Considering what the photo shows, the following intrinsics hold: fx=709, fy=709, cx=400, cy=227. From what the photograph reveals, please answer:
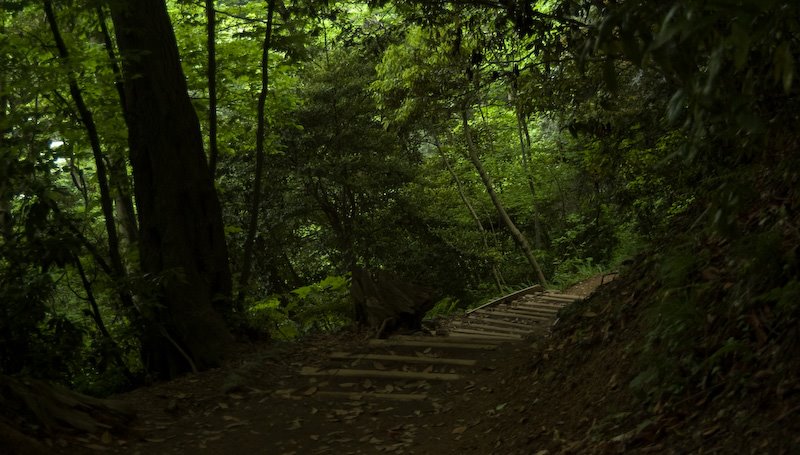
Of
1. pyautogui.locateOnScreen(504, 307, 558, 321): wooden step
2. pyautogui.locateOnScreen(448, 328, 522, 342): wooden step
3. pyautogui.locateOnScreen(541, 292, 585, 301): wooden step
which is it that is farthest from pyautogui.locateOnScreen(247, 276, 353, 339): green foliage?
pyautogui.locateOnScreen(541, 292, 585, 301): wooden step

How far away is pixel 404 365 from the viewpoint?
7.97 meters

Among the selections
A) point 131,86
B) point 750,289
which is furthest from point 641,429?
point 131,86

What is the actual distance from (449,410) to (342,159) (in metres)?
10.2

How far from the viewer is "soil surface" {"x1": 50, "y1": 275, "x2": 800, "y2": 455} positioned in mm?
4102

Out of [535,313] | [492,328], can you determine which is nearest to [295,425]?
[492,328]

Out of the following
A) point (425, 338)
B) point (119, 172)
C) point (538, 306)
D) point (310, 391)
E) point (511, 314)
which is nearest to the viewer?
point (310, 391)

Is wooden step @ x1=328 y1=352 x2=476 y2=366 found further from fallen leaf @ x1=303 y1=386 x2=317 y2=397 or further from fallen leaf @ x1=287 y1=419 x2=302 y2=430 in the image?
fallen leaf @ x1=287 y1=419 x2=302 y2=430

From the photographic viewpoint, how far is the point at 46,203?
21.8 feet

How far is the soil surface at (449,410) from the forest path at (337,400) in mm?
18

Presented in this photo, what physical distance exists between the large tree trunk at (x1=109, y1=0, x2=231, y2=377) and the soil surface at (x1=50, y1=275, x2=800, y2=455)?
0.72 meters

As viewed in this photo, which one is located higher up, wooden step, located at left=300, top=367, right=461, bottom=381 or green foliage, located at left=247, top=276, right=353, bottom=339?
green foliage, located at left=247, top=276, right=353, bottom=339

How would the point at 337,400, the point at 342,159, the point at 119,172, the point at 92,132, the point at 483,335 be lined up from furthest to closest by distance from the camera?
the point at 342,159 < the point at 119,172 < the point at 483,335 < the point at 92,132 < the point at 337,400

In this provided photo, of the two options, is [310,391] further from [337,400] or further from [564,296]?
[564,296]

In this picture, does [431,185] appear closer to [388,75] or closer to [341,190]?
[341,190]
